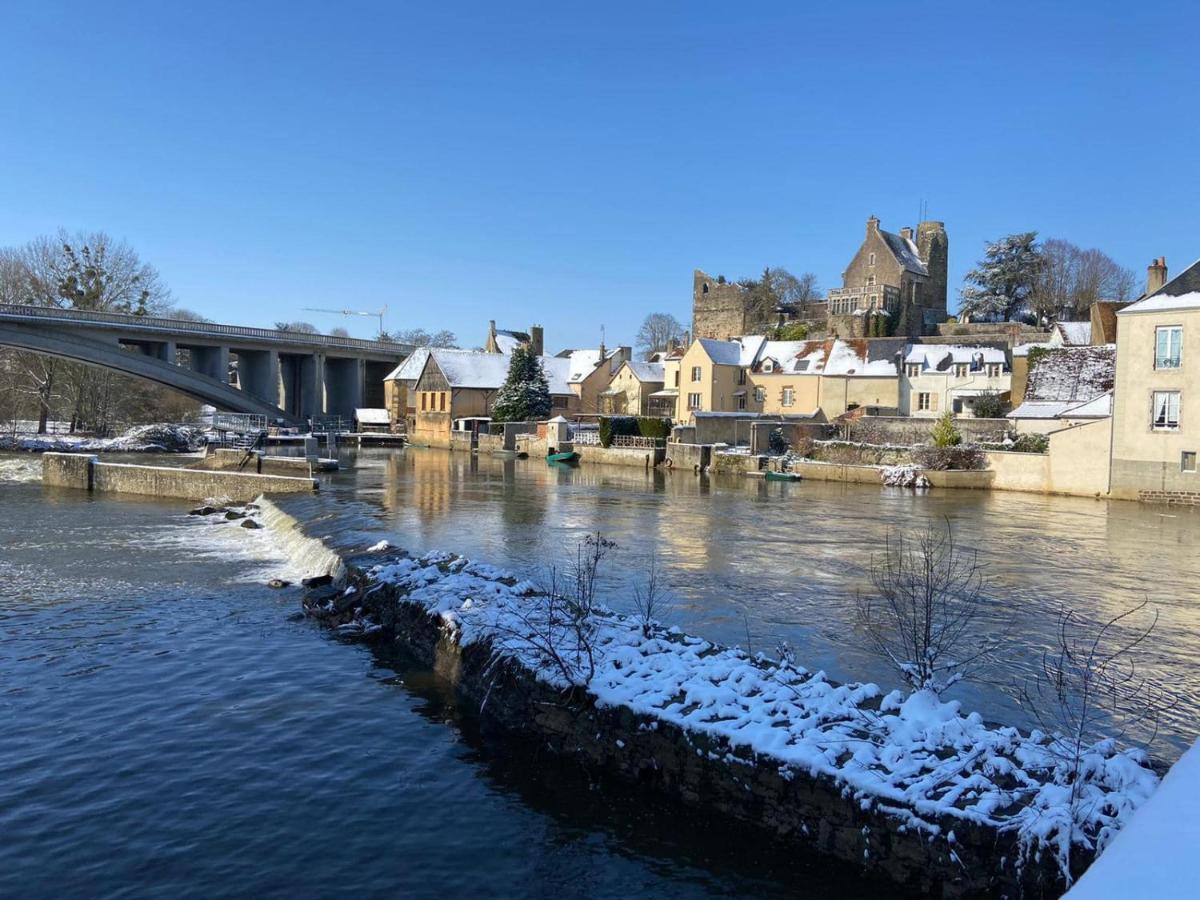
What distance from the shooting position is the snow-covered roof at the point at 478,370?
72125 millimetres

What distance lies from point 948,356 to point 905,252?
24064mm

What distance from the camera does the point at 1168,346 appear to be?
33.8 meters

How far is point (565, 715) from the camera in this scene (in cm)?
1004

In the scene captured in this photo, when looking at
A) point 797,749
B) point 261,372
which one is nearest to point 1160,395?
point 797,749

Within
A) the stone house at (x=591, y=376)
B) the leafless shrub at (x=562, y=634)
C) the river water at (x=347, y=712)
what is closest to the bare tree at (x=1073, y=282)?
the stone house at (x=591, y=376)

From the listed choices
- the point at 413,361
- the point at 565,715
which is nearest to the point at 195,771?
the point at 565,715

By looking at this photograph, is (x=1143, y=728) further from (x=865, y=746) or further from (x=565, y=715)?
(x=565, y=715)

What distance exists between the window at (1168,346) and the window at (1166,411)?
1.16m

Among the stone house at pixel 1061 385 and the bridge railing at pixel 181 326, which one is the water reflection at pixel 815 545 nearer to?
the stone house at pixel 1061 385

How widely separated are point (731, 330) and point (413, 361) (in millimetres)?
31689

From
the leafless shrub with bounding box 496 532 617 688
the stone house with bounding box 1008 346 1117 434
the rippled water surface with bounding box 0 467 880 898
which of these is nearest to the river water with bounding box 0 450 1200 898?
the rippled water surface with bounding box 0 467 880 898

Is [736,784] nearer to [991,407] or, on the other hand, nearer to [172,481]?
[172,481]

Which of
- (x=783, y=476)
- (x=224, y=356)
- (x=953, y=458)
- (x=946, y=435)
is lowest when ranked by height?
(x=783, y=476)

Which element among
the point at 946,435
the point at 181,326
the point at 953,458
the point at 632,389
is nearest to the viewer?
the point at 953,458
